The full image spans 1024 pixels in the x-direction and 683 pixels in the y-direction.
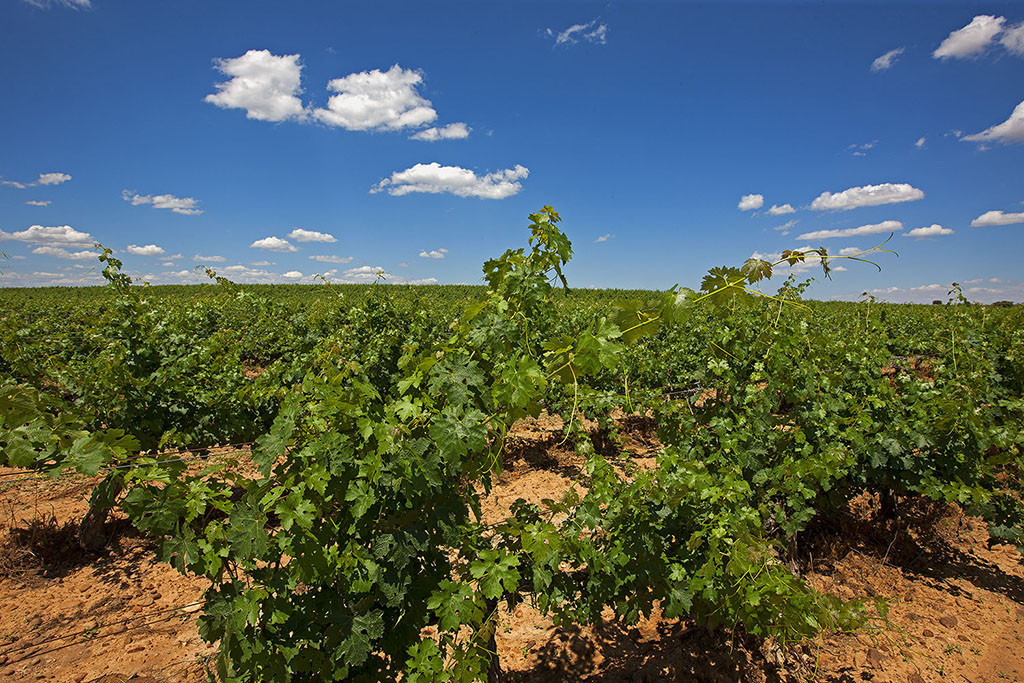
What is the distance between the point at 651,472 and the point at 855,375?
377 cm

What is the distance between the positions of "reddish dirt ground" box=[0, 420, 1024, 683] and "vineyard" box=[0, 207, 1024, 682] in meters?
0.03

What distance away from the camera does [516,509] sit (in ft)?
8.29

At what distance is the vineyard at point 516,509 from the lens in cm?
185

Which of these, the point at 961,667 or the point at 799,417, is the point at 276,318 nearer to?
the point at 799,417

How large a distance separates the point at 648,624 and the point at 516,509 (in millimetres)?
2013

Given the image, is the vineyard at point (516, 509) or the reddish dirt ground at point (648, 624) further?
the reddish dirt ground at point (648, 624)

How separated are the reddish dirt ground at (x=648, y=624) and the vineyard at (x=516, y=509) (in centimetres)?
3

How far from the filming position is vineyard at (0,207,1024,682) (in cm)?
185

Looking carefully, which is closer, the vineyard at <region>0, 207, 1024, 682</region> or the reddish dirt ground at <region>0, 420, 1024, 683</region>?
the vineyard at <region>0, 207, 1024, 682</region>

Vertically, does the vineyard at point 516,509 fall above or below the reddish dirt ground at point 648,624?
above

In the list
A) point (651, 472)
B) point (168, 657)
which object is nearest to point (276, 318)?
point (168, 657)

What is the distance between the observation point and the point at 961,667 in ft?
10.6

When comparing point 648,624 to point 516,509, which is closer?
point 516,509

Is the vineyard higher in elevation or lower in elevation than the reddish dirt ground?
higher
